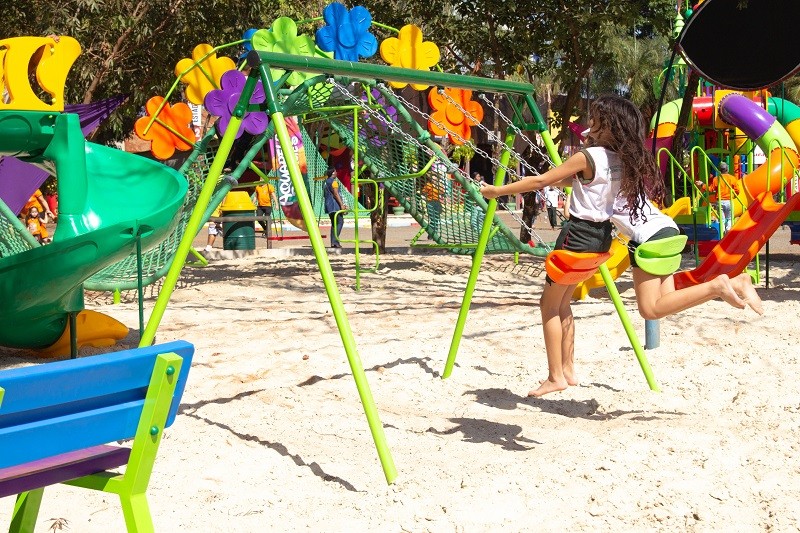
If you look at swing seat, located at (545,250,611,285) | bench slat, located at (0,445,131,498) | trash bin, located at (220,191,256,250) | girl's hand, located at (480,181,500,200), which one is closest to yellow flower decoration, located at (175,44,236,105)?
trash bin, located at (220,191,256,250)

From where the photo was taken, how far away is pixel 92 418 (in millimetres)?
2107

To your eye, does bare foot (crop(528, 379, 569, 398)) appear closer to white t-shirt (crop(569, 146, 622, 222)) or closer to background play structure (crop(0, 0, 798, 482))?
background play structure (crop(0, 0, 798, 482))

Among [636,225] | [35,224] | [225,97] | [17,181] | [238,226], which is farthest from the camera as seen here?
[35,224]

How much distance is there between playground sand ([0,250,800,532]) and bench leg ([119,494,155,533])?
0.96 meters

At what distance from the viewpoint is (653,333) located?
5797mm

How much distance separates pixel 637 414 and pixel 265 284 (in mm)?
5798

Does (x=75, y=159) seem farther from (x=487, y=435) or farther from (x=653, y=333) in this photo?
(x=653, y=333)

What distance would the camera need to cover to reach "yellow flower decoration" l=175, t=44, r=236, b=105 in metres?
9.03

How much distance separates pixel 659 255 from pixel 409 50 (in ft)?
18.4

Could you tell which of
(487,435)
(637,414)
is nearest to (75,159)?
(487,435)

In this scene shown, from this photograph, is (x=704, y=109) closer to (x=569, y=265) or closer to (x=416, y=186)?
(x=416, y=186)

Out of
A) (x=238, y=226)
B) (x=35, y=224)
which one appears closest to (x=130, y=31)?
(x=238, y=226)

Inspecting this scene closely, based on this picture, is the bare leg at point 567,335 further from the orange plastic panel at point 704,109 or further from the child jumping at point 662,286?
the orange plastic panel at point 704,109

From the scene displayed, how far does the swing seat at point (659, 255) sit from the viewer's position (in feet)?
13.6
